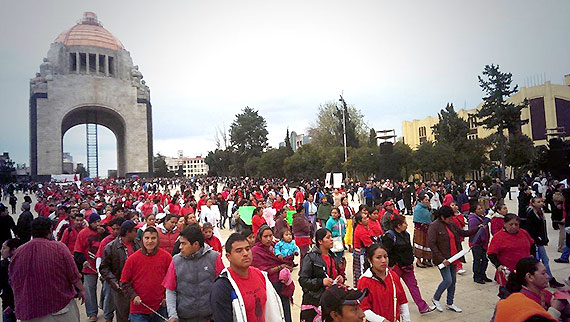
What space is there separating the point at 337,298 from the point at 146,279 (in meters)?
2.27

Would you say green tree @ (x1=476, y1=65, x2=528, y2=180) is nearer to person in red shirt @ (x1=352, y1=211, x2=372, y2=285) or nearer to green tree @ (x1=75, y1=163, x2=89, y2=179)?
person in red shirt @ (x1=352, y1=211, x2=372, y2=285)

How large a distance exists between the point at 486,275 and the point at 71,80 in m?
60.3

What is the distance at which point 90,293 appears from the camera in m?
5.79

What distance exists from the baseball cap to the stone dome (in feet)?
216

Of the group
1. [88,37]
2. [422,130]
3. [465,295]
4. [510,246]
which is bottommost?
[465,295]

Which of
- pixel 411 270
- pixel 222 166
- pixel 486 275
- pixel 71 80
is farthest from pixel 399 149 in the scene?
pixel 71 80

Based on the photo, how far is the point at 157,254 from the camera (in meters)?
3.97

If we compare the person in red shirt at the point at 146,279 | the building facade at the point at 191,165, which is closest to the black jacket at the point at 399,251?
the person in red shirt at the point at 146,279

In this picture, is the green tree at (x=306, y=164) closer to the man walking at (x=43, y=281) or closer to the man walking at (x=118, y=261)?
the man walking at (x=118, y=261)

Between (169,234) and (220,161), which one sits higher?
(220,161)

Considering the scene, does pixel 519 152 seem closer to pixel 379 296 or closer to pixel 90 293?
pixel 379 296

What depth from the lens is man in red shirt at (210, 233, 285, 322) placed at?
2568 mm

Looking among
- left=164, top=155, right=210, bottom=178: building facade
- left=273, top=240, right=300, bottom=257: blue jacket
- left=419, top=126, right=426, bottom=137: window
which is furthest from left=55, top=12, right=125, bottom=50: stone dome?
left=164, top=155, right=210, bottom=178: building facade

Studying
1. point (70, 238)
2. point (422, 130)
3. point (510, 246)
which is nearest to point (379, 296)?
point (510, 246)
